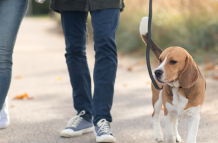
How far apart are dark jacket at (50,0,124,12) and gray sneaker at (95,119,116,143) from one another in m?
0.99

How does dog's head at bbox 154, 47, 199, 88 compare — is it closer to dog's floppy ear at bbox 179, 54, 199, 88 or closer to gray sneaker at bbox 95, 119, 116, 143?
dog's floppy ear at bbox 179, 54, 199, 88

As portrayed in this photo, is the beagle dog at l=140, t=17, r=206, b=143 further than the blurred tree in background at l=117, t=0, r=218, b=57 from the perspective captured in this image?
No

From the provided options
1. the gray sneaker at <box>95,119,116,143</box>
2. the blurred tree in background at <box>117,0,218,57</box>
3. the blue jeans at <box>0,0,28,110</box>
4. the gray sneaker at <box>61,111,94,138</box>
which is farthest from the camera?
the blurred tree in background at <box>117,0,218,57</box>

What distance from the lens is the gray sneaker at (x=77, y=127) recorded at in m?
2.68

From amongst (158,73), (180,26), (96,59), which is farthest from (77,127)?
(180,26)

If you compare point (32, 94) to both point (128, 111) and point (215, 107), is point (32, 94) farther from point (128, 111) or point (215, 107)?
point (215, 107)

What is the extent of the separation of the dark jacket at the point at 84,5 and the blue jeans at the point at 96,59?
5 centimetres

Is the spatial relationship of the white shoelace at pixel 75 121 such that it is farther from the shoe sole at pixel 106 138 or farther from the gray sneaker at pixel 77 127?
the shoe sole at pixel 106 138

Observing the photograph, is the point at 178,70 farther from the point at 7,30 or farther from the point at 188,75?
the point at 7,30

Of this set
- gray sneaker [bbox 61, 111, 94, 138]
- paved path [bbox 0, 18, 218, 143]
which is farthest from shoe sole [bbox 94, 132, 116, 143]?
gray sneaker [bbox 61, 111, 94, 138]

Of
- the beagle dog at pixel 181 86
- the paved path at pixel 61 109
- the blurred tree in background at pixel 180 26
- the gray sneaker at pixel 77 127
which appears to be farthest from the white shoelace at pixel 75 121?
the blurred tree in background at pixel 180 26

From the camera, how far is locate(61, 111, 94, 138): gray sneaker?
8.80 feet

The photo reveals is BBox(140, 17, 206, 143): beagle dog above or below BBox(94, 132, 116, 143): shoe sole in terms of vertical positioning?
above

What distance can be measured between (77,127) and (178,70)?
3.77 feet
